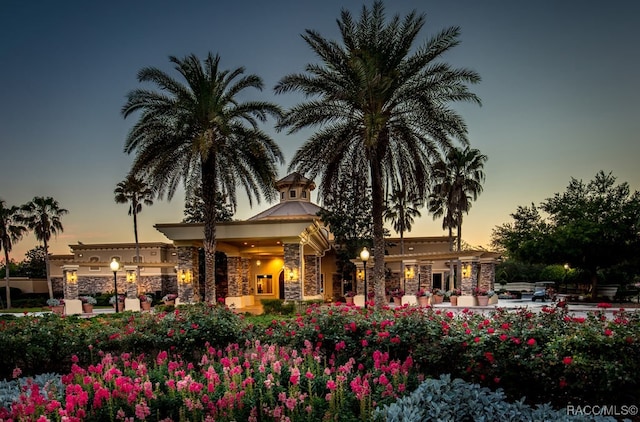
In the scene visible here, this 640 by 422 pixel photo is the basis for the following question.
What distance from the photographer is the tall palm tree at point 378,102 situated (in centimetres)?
1653

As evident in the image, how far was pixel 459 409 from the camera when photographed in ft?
17.0

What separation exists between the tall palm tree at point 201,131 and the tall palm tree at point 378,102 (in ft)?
10.7

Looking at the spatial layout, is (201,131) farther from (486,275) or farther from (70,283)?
(486,275)

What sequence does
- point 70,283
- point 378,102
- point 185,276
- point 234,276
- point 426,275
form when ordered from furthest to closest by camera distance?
1. point 426,275
2. point 234,276
3. point 70,283
4. point 185,276
5. point 378,102

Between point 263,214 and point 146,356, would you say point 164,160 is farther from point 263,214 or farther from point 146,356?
point 263,214

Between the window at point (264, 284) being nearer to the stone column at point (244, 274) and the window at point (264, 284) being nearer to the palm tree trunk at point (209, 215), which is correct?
the stone column at point (244, 274)

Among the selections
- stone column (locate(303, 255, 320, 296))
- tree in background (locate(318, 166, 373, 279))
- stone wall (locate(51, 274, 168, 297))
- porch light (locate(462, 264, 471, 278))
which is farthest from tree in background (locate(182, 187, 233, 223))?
porch light (locate(462, 264, 471, 278))

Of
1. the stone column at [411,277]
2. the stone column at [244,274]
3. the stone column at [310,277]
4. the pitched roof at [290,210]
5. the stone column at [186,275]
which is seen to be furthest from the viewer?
the pitched roof at [290,210]

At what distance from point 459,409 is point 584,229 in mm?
27113

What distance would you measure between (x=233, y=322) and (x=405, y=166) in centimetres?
1081

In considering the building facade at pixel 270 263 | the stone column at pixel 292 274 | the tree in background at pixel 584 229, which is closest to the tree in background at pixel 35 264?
the building facade at pixel 270 263

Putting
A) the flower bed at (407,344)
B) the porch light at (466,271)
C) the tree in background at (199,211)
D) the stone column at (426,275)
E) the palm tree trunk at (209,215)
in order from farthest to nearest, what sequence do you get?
the tree in background at (199,211) < the stone column at (426,275) < the porch light at (466,271) < the palm tree trunk at (209,215) < the flower bed at (407,344)

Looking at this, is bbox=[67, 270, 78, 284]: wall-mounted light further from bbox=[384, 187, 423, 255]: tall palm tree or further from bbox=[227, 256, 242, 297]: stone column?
bbox=[384, 187, 423, 255]: tall palm tree

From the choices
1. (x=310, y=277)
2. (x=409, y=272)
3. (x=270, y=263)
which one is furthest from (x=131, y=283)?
(x=409, y=272)
